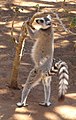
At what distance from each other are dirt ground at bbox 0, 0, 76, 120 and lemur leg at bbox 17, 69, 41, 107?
128 millimetres

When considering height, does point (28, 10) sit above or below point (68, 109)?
above

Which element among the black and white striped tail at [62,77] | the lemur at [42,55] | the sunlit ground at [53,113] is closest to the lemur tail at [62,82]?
the black and white striped tail at [62,77]

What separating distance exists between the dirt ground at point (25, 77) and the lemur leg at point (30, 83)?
0.13 m

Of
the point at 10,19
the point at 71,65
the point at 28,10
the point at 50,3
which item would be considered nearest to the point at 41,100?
the point at 71,65

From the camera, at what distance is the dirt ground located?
20.2 ft

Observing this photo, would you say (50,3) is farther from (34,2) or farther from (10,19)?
(10,19)

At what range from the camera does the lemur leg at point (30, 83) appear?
6168 mm

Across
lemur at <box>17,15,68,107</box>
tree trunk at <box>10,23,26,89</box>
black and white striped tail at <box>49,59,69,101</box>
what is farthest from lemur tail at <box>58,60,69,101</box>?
tree trunk at <box>10,23,26,89</box>

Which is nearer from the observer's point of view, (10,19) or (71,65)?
(71,65)

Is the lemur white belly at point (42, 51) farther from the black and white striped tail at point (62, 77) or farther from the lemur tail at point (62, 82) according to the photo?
the lemur tail at point (62, 82)

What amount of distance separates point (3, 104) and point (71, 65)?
100 inches

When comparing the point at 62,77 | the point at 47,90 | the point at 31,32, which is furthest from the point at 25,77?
the point at 62,77

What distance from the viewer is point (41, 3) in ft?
42.1

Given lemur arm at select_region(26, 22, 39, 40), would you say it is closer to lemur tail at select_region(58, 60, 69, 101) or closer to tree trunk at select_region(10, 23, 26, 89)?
tree trunk at select_region(10, 23, 26, 89)
